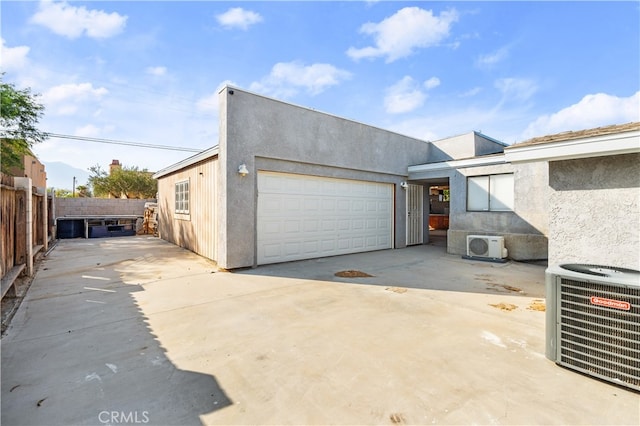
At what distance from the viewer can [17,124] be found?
1207 cm

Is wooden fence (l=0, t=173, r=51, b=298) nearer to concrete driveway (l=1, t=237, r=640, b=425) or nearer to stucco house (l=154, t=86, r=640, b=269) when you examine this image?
concrete driveway (l=1, t=237, r=640, b=425)

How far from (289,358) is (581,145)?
4.35 metres

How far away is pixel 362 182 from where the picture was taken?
9.88 m

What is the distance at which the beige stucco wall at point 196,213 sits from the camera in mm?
8164

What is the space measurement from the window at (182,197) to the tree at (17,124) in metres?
6.26

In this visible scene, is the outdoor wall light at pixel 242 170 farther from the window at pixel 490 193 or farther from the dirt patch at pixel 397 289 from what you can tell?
the window at pixel 490 193

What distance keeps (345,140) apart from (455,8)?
4364 mm

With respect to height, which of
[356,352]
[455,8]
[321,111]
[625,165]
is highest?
[455,8]

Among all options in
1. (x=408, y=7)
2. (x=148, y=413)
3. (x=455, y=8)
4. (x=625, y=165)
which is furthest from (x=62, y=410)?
(x=455, y=8)

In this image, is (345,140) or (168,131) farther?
(168,131)

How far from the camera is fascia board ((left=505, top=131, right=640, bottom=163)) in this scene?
10.7 ft

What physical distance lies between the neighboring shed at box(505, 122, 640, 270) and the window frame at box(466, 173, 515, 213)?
5149 millimetres

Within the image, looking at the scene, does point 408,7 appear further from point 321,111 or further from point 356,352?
point 356,352

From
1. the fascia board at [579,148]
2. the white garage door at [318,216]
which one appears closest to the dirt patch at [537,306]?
the fascia board at [579,148]
